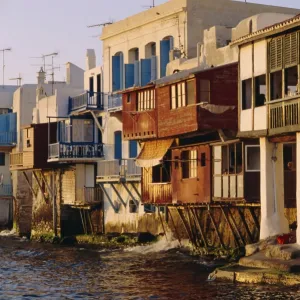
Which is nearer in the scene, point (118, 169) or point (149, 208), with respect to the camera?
point (149, 208)

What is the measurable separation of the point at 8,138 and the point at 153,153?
88.9ft

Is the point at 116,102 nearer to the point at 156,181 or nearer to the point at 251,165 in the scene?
the point at 156,181

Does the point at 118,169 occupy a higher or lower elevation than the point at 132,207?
higher

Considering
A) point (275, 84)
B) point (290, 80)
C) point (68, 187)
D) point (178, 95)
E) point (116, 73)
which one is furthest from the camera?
point (68, 187)

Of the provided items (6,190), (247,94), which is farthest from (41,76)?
(247,94)


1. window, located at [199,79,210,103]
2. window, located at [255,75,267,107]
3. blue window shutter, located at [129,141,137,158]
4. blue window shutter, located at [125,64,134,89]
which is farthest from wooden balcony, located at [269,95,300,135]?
blue window shutter, located at [125,64,134,89]

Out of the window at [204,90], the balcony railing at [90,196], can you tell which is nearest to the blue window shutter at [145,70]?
the balcony railing at [90,196]

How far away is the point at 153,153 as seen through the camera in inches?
1860

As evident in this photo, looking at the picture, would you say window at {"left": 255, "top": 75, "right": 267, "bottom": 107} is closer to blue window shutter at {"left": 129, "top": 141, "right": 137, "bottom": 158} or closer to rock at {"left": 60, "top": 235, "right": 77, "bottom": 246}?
blue window shutter at {"left": 129, "top": 141, "right": 137, "bottom": 158}

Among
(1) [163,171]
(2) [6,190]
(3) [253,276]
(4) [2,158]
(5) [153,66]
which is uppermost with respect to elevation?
(5) [153,66]

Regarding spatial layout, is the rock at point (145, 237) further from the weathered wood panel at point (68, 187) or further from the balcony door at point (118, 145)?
the weathered wood panel at point (68, 187)

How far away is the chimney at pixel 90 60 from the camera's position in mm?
63125

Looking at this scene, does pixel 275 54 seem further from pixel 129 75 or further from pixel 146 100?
pixel 129 75

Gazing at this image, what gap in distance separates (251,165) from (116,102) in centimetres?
1562
